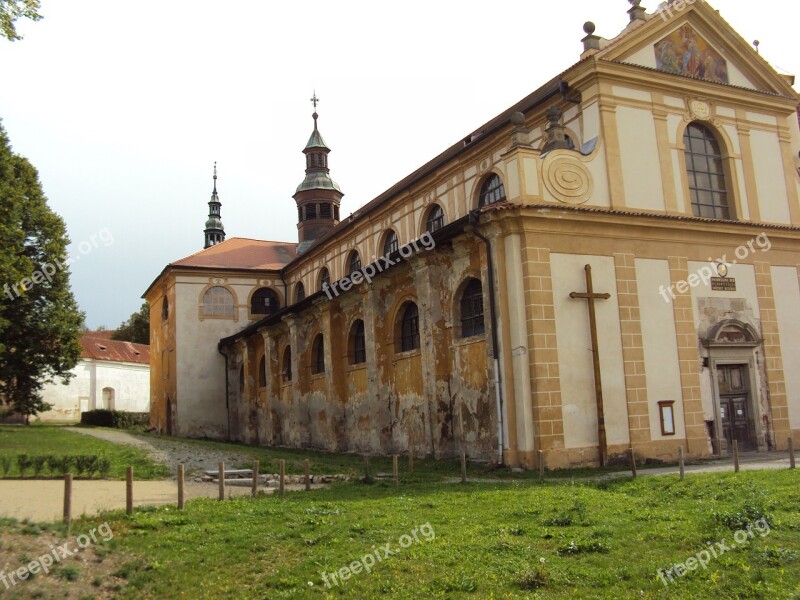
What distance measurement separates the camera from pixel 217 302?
134 ft

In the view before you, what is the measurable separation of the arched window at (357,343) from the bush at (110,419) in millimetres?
27842

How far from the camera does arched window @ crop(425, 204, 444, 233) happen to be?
26.1 metres

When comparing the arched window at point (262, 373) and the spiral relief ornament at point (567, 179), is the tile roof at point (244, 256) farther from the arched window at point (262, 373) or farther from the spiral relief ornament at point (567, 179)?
the spiral relief ornament at point (567, 179)

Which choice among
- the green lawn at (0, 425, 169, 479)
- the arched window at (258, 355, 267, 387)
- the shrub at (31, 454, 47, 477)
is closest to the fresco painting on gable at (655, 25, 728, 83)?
the green lawn at (0, 425, 169, 479)

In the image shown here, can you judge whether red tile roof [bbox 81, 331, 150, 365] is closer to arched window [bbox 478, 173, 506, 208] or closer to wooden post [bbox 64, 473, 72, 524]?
arched window [bbox 478, 173, 506, 208]

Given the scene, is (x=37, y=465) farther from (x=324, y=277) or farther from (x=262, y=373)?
(x=324, y=277)

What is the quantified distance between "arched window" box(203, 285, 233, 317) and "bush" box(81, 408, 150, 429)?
12.9 metres

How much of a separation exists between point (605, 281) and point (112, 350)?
49.9 meters

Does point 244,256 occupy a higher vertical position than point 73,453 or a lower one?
higher

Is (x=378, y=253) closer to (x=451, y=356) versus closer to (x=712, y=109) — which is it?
(x=451, y=356)

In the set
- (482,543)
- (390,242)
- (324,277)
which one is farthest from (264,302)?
(482,543)

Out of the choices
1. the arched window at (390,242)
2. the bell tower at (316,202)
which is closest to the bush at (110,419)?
the bell tower at (316,202)

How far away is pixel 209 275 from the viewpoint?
134 feet

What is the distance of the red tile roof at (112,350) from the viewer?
57.2m
